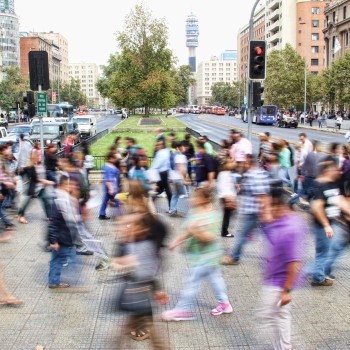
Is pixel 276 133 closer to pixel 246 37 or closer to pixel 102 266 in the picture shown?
pixel 102 266

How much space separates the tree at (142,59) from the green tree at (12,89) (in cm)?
2060

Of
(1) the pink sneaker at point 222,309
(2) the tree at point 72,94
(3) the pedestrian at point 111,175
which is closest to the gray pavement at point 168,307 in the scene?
(1) the pink sneaker at point 222,309

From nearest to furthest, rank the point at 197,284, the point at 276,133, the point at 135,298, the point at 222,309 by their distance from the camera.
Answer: the point at 135,298, the point at 197,284, the point at 222,309, the point at 276,133

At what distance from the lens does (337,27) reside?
77500 mm

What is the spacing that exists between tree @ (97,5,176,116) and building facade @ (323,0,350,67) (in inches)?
1065

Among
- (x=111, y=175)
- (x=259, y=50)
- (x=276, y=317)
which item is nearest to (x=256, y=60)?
(x=259, y=50)

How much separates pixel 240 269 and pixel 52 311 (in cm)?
309

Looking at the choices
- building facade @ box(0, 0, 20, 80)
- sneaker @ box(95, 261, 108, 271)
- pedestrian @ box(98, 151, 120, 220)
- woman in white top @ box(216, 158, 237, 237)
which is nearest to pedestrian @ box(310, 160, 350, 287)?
woman in white top @ box(216, 158, 237, 237)

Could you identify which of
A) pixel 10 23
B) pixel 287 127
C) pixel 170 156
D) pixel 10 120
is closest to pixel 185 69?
pixel 10 23

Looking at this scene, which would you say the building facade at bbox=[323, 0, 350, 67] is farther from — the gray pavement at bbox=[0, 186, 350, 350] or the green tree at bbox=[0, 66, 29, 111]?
the gray pavement at bbox=[0, 186, 350, 350]

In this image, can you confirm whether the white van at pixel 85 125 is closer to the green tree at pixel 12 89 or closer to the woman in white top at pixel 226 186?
the woman in white top at pixel 226 186

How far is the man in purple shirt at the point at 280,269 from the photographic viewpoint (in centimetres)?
475

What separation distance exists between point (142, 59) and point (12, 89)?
25.4 meters

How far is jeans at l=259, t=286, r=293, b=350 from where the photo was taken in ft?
15.8
